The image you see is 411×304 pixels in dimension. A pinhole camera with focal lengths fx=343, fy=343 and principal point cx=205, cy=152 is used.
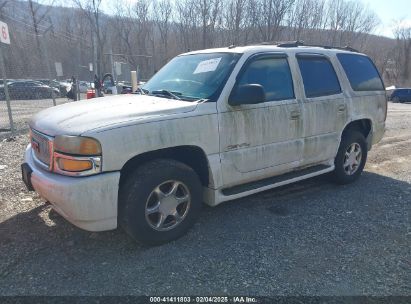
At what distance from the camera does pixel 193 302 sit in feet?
8.34

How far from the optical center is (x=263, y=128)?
3.75 m

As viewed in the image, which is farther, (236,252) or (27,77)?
(27,77)

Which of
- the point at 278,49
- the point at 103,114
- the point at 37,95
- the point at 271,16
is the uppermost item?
the point at 271,16

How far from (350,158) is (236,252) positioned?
8.96ft

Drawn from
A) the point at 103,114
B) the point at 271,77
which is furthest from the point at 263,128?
the point at 103,114

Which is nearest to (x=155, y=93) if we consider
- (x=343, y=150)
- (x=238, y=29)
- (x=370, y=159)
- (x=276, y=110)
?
(x=276, y=110)

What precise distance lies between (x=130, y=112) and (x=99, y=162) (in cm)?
56

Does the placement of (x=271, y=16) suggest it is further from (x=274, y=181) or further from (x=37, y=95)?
(x=274, y=181)

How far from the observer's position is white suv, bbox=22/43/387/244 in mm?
2846

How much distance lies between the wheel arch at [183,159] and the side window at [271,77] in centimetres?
92

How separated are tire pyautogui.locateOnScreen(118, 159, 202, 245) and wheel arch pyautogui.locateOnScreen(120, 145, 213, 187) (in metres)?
0.08

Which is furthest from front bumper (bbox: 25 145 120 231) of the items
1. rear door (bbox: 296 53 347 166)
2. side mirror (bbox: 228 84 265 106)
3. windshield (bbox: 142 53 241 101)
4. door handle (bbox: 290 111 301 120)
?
rear door (bbox: 296 53 347 166)

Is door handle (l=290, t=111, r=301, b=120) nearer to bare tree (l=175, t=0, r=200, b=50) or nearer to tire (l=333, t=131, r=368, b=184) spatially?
tire (l=333, t=131, r=368, b=184)

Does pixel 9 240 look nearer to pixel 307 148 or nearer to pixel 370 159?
pixel 307 148
